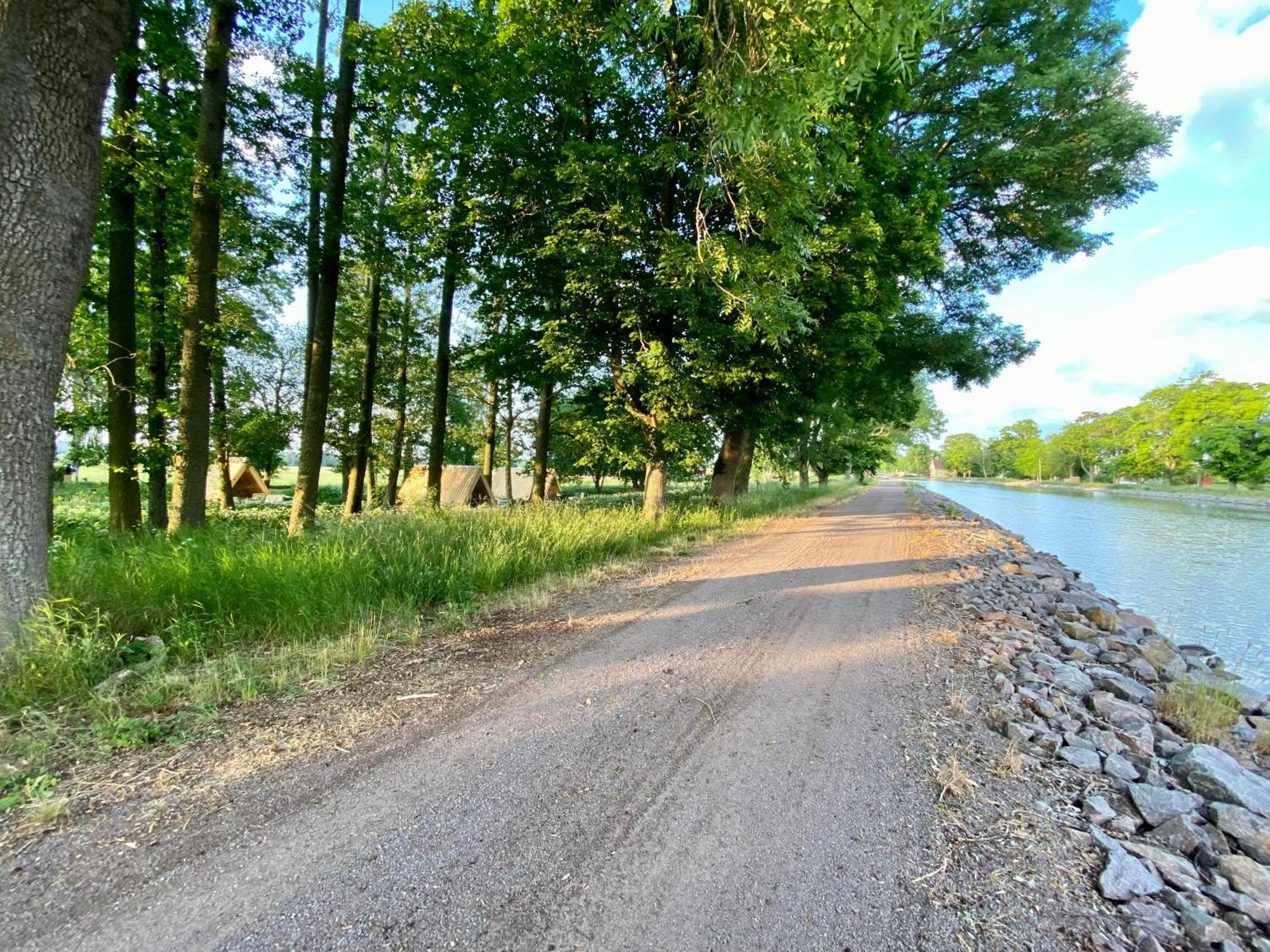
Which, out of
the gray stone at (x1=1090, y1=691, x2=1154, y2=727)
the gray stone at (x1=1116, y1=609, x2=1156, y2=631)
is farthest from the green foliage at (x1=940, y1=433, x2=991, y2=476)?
the gray stone at (x1=1090, y1=691, x2=1154, y2=727)

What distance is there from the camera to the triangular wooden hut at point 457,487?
20453 mm

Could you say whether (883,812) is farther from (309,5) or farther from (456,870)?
(309,5)

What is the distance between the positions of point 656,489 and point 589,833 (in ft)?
29.2

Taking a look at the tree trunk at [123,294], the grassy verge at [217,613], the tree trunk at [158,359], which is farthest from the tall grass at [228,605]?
the tree trunk at [158,359]

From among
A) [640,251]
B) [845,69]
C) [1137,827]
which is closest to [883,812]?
[1137,827]

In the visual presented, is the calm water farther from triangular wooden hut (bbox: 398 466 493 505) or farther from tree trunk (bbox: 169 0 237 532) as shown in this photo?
triangular wooden hut (bbox: 398 466 493 505)

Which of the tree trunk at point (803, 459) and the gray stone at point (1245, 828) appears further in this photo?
the tree trunk at point (803, 459)

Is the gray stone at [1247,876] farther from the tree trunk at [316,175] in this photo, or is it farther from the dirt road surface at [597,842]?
the tree trunk at [316,175]

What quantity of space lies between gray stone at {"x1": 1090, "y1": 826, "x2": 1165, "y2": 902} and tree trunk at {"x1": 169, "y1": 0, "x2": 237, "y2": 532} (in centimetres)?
934

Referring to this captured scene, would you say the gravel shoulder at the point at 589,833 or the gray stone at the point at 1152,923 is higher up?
the gray stone at the point at 1152,923

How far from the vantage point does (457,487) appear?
819 inches

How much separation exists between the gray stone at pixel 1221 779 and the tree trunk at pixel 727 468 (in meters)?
11.5

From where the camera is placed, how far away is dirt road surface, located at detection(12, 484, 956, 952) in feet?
5.26

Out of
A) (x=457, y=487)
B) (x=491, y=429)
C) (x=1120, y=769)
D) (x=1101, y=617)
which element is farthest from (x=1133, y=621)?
(x=491, y=429)
